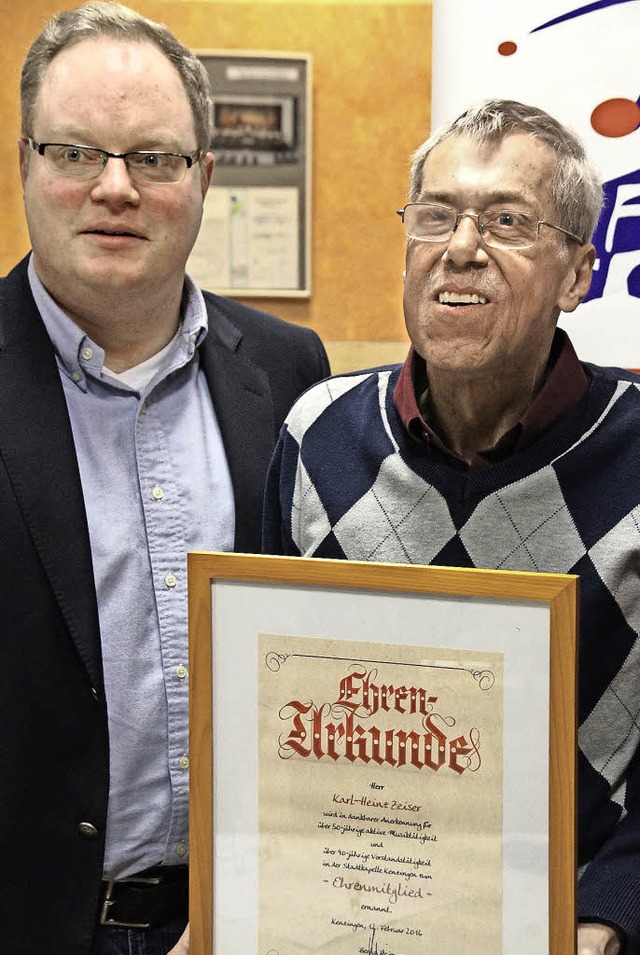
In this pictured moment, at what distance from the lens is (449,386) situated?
1287mm

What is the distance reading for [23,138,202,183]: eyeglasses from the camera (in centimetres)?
147

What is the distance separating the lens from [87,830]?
142 centimetres

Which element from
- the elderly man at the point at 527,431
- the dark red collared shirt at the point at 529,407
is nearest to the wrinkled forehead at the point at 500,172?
the elderly man at the point at 527,431

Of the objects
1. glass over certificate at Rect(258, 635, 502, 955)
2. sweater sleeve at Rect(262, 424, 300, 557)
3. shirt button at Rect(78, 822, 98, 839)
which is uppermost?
sweater sleeve at Rect(262, 424, 300, 557)

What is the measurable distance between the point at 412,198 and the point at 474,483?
346 mm

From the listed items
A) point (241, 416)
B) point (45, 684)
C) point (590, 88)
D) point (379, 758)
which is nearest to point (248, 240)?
point (590, 88)

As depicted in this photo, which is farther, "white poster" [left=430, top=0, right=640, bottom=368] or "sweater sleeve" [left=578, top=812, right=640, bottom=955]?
"white poster" [left=430, top=0, right=640, bottom=368]

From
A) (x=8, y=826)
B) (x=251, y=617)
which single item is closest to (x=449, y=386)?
(x=251, y=617)

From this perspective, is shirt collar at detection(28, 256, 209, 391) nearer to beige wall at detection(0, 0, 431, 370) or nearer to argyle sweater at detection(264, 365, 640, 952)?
argyle sweater at detection(264, 365, 640, 952)

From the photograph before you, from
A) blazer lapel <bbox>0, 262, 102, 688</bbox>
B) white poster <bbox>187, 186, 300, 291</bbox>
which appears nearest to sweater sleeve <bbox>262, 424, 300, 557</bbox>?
blazer lapel <bbox>0, 262, 102, 688</bbox>

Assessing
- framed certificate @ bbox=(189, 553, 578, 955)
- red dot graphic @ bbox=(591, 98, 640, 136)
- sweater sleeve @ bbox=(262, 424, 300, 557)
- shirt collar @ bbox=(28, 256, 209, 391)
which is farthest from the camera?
red dot graphic @ bbox=(591, 98, 640, 136)

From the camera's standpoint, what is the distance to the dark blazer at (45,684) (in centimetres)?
141

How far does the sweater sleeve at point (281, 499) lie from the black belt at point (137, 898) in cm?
46

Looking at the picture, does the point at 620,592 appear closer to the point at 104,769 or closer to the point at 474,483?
the point at 474,483
